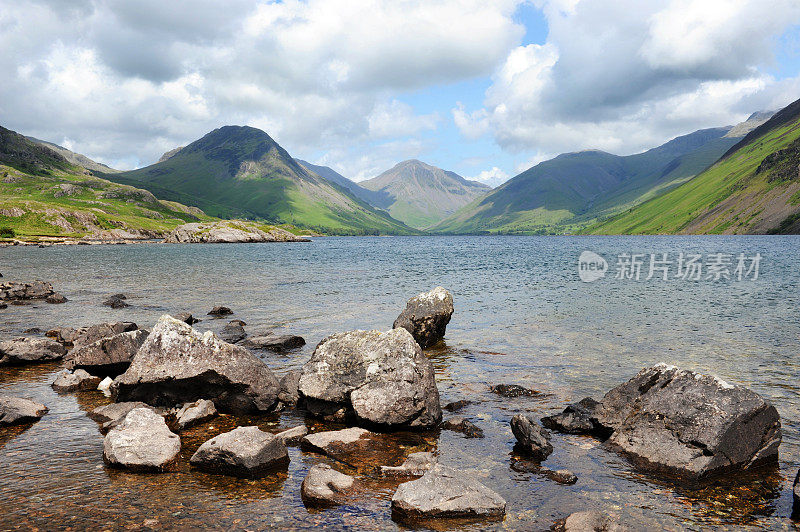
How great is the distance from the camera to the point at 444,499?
11.6m

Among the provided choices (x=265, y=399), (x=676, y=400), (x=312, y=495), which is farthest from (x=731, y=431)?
(x=265, y=399)

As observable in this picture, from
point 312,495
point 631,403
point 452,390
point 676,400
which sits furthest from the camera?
point 452,390

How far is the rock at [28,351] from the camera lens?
25344 millimetres

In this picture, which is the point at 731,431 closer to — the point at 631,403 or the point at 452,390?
the point at 631,403

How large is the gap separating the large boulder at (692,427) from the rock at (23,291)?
201 ft

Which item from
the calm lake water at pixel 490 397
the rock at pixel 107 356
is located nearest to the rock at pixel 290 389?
the calm lake water at pixel 490 397

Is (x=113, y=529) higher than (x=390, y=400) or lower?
lower

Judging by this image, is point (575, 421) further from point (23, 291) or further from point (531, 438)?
point (23, 291)

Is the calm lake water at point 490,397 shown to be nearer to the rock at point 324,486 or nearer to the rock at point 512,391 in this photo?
the rock at point 324,486

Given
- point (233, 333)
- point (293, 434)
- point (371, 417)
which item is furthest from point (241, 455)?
point (233, 333)

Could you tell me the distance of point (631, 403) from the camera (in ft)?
55.2

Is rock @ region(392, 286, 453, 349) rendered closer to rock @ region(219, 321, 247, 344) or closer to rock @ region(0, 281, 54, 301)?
rock @ region(219, 321, 247, 344)

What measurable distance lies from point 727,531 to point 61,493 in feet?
54.1

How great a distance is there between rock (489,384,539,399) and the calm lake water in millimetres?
540
